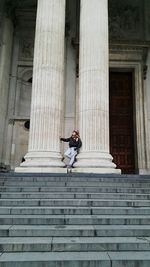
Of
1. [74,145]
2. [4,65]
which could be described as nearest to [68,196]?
[74,145]

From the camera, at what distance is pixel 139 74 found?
18672mm

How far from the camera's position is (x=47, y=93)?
11586 mm

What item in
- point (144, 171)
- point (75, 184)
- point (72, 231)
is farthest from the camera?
point (144, 171)

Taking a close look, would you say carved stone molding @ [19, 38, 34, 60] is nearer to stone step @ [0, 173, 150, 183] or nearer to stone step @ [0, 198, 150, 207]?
stone step @ [0, 173, 150, 183]

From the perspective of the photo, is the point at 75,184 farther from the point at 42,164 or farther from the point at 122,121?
the point at 122,121

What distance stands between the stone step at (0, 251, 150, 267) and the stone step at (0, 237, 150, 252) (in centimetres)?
21

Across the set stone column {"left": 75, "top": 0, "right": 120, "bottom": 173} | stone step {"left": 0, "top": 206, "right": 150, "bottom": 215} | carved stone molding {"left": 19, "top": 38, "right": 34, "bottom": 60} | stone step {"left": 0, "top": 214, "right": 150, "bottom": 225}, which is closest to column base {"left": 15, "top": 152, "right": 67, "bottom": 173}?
stone column {"left": 75, "top": 0, "right": 120, "bottom": 173}

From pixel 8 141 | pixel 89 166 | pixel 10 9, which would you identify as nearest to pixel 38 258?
pixel 89 166

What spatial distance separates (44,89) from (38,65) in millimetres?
1209

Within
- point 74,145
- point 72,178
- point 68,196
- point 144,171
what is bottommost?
point 68,196

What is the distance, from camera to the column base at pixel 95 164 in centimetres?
1070

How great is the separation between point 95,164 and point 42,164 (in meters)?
2.11

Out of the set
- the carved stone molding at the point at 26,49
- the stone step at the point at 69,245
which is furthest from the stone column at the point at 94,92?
the carved stone molding at the point at 26,49

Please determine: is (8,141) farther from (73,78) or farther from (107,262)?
(107,262)
